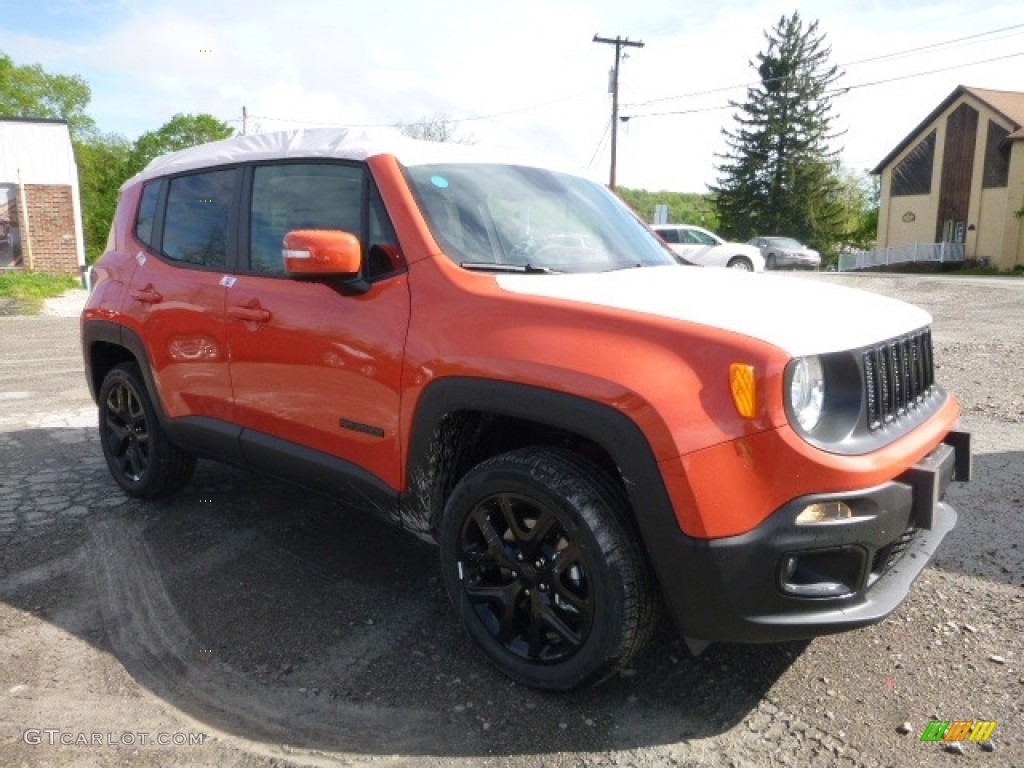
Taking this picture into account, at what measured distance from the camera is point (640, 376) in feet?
7.63

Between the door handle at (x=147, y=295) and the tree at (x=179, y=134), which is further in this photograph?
the tree at (x=179, y=134)

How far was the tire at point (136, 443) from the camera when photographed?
4398mm

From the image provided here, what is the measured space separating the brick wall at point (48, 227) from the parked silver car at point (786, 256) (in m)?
26.2

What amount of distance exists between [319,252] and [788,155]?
5475cm

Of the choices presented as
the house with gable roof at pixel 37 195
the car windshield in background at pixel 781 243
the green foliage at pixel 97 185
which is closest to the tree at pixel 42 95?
the green foliage at pixel 97 185

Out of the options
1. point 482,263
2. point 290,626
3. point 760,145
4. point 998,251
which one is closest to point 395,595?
point 290,626

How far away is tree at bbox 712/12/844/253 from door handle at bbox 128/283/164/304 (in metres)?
52.4

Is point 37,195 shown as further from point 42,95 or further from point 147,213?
point 42,95

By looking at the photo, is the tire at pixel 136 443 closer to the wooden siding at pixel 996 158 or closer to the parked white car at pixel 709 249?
the parked white car at pixel 709 249

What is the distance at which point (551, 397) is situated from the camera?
2.47m

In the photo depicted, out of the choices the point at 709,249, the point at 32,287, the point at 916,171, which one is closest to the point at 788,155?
the point at 916,171

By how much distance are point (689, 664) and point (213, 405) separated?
8.06ft

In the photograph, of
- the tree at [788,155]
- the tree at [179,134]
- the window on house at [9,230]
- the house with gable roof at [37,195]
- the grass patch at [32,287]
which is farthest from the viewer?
the tree at [179,134]

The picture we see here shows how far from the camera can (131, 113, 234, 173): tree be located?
215ft
